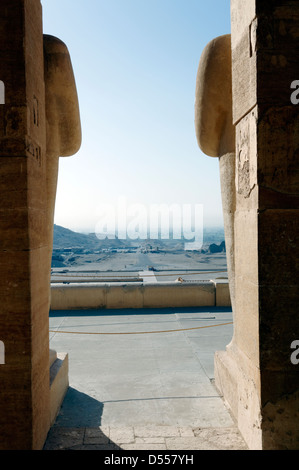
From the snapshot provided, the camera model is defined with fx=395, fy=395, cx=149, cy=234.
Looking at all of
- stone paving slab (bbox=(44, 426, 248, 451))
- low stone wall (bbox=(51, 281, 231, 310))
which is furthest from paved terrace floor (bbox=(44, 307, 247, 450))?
low stone wall (bbox=(51, 281, 231, 310))

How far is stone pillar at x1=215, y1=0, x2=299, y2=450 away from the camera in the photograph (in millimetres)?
2373

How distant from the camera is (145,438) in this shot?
2775 millimetres

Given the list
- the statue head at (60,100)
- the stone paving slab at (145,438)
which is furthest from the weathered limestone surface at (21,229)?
the statue head at (60,100)

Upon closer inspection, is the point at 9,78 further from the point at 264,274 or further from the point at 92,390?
the point at 92,390

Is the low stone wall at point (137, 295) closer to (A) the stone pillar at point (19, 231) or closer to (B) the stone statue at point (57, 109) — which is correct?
(B) the stone statue at point (57, 109)

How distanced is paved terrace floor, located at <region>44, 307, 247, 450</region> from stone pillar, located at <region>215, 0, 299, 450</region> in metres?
0.51

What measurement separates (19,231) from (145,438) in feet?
5.52

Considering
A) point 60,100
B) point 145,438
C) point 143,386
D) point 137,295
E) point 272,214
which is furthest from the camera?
point 137,295

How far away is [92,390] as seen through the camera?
3797mm

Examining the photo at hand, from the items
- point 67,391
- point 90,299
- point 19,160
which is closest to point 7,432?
point 67,391

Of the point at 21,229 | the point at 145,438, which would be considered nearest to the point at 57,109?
the point at 21,229

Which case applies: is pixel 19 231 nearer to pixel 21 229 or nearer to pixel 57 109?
pixel 21 229

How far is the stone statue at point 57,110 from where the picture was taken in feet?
10.2

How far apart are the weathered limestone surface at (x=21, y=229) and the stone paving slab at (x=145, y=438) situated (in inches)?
9.8
